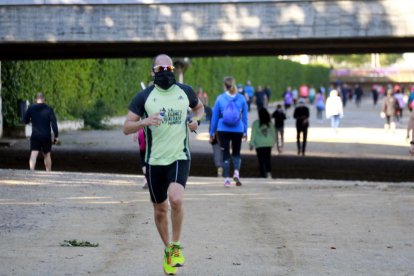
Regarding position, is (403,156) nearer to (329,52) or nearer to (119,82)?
(329,52)

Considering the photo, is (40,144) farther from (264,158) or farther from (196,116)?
(196,116)

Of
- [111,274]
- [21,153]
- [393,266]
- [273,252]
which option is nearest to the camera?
[111,274]

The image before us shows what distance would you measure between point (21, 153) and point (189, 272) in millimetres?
21968

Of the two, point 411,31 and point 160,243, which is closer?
point 160,243

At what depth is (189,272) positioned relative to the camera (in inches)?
386

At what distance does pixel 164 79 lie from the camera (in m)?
9.62

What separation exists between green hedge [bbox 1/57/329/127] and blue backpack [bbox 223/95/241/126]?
764 inches

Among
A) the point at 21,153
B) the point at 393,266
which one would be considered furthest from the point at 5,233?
the point at 21,153

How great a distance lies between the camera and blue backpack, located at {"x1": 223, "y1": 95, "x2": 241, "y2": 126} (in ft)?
60.4

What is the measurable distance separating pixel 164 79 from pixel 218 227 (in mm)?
4035

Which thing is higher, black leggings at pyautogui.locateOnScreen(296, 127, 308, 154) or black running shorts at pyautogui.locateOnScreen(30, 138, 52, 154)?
black running shorts at pyautogui.locateOnScreen(30, 138, 52, 154)

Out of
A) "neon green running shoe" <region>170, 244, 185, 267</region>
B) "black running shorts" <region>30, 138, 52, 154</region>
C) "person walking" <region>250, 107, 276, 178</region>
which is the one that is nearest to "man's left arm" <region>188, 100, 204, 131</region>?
"neon green running shoe" <region>170, 244, 185, 267</region>

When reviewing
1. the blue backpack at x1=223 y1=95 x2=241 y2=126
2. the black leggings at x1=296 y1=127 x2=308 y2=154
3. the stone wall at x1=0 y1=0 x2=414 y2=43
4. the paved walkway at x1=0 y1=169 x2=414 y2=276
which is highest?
the stone wall at x1=0 y1=0 x2=414 y2=43

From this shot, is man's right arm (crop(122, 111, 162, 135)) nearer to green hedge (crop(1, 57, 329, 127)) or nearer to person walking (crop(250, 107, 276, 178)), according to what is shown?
person walking (crop(250, 107, 276, 178))
